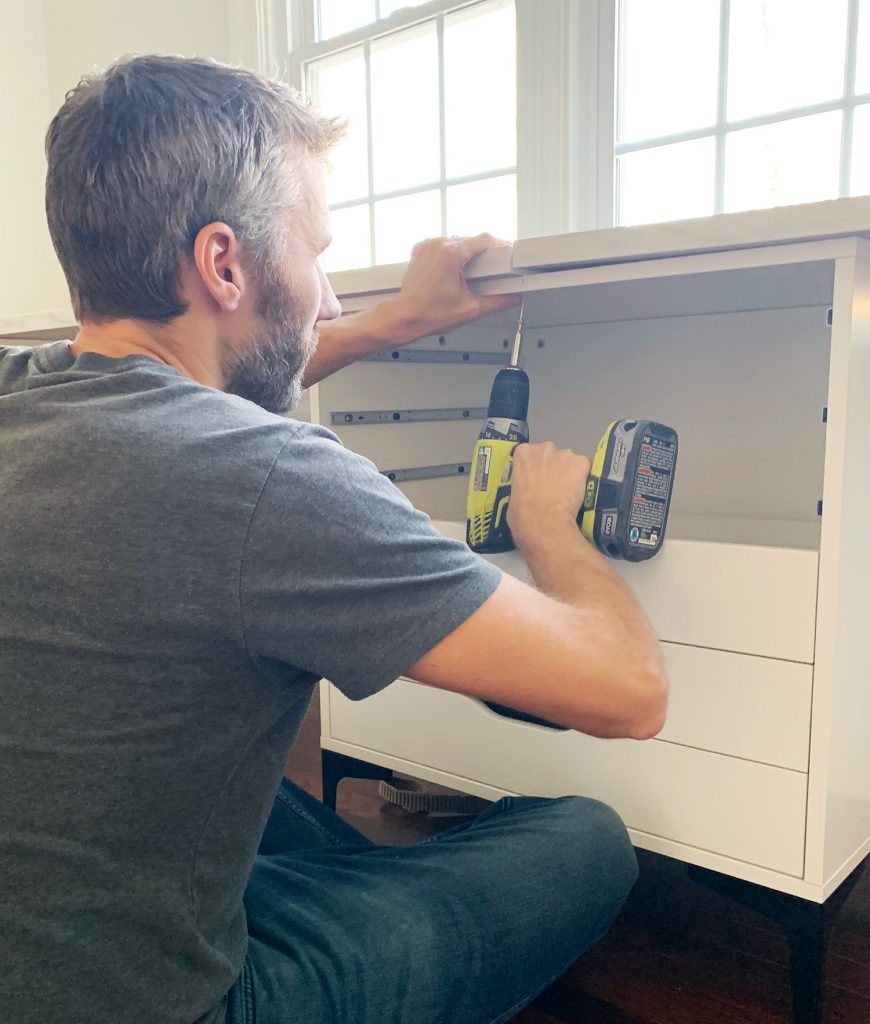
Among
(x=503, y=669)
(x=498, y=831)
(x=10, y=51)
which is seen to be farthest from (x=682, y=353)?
(x=10, y=51)

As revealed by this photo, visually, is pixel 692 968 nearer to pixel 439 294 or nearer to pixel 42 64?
pixel 439 294

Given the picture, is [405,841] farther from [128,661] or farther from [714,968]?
[128,661]

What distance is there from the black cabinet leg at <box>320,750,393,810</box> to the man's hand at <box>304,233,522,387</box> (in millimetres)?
541

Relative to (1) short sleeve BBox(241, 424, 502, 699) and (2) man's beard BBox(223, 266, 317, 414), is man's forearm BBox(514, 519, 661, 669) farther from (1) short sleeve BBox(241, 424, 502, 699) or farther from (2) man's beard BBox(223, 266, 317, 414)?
(2) man's beard BBox(223, 266, 317, 414)

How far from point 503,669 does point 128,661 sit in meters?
0.23

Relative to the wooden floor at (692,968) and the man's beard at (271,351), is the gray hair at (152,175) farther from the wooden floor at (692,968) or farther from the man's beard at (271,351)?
the wooden floor at (692,968)

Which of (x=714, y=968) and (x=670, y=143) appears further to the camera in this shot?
(x=670, y=143)

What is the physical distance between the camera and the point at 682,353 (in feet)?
4.47

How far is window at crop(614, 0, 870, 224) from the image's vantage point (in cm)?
129

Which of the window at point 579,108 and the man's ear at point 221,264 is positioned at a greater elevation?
the window at point 579,108

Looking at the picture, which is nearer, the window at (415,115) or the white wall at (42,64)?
the window at (415,115)

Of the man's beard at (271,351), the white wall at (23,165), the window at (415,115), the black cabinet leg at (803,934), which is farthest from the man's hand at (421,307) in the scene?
the white wall at (23,165)

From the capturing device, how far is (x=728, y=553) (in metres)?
0.86

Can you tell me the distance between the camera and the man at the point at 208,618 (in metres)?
0.52
